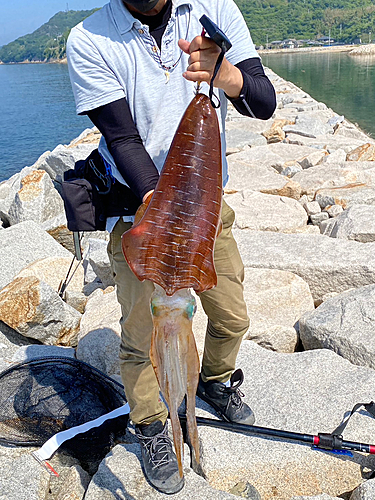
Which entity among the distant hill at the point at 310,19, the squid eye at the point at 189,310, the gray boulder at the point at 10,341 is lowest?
the gray boulder at the point at 10,341

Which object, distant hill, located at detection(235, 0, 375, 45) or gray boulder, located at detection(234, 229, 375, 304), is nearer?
gray boulder, located at detection(234, 229, 375, 304)

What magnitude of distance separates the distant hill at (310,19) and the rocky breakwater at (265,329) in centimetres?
11772

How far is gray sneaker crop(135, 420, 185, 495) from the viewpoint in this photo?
2.63 m

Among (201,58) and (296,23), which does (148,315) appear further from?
(296,23)

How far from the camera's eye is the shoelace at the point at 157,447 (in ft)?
8.97

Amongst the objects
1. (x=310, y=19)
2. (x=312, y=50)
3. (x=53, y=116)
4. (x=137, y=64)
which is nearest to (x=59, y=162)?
(x=137, y=64)

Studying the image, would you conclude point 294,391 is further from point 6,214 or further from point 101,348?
point 6,214

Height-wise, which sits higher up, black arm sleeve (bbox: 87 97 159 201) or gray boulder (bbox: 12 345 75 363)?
black arm sleeve (bbox: 87 97 159 201)

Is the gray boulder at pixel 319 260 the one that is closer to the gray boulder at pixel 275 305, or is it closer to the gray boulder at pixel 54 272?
the gray boulder at pixel 275 305

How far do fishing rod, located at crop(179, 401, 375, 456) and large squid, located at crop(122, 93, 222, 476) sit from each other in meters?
1.32

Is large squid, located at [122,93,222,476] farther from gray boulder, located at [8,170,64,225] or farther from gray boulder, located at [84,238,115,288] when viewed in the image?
gray boulder, located at [8,170,64,225]

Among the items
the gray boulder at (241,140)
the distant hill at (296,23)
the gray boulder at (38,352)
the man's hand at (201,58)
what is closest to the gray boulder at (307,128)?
the gray boulder at (241,140)

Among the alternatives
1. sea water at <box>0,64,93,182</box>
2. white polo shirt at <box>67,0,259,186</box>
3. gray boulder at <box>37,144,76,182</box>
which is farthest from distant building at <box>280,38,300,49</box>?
white polo shirt at <box>67,0,259,186</box>

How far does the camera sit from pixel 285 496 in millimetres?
2814
